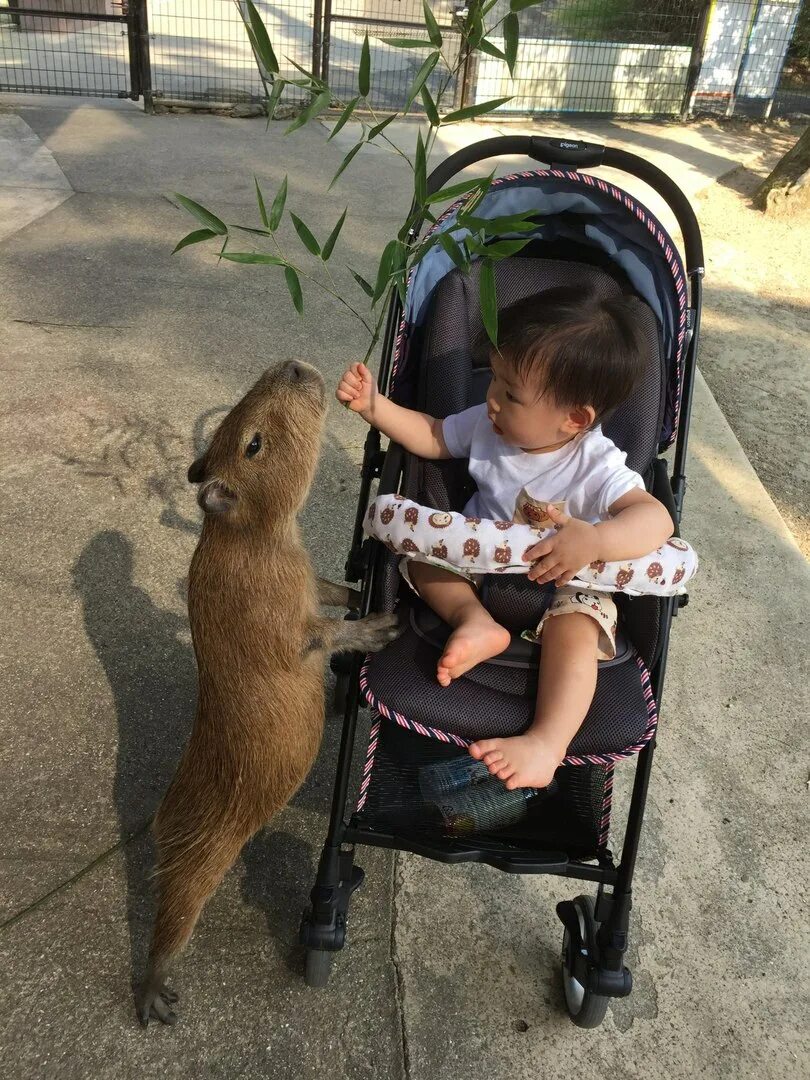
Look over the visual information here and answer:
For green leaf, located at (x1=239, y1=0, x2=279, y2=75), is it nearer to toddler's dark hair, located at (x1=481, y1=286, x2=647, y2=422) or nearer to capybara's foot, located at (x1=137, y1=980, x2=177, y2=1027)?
toddler's dark hair, located at (x1=481, y1=286, x2=647, y2=422)

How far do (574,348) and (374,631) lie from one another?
0.85 meters

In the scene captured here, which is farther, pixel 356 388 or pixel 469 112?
pixel 356 388

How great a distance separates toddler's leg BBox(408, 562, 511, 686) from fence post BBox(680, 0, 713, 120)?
10272 mm

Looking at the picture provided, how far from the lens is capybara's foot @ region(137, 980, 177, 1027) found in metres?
2.04

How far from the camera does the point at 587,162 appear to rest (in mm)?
2736

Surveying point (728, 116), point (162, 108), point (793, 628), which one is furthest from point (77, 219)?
point (728, 116)

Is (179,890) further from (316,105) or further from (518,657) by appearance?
(316,105)

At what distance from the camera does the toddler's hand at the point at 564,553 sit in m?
2.07

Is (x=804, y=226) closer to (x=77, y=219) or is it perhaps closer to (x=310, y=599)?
(x=77, y=219)

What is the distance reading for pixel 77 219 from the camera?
601cm

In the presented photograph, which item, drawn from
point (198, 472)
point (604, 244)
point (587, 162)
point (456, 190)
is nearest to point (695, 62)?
point (587, 162)

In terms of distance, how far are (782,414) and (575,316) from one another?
333 cm

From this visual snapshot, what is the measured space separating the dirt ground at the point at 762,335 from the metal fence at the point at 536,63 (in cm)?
271

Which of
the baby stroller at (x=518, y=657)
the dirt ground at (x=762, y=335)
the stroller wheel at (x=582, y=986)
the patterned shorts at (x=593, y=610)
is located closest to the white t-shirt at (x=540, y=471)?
the baby stroller at (x=518, y=657)
